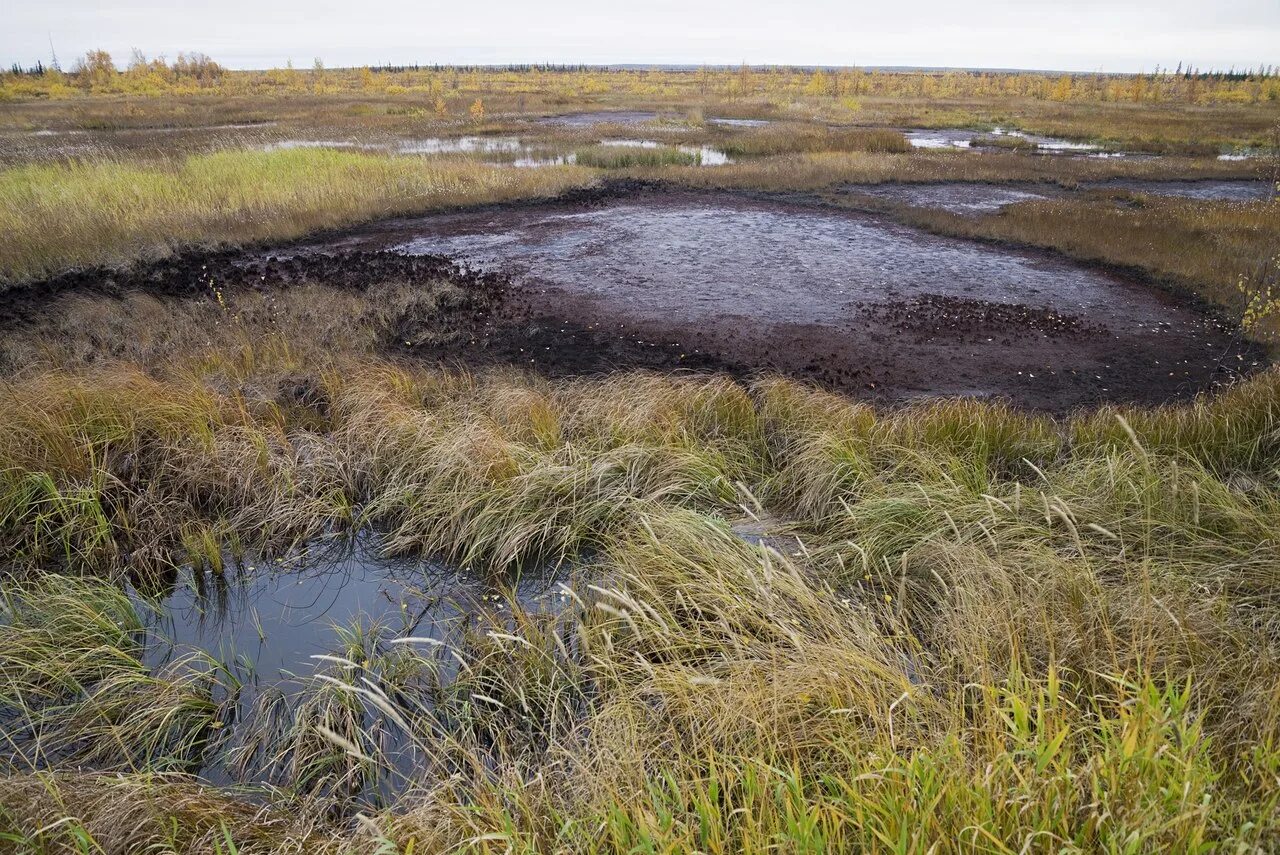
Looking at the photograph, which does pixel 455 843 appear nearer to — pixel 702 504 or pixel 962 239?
pixel 702 504

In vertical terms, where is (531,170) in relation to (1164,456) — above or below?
above

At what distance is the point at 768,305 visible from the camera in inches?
468

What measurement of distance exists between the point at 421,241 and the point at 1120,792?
640 inches

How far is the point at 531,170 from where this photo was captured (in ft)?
73.4

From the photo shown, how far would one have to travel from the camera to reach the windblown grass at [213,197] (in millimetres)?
12797

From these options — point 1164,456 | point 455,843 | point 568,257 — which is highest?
point 568,257

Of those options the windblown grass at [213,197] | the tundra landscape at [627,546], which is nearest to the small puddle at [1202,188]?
the tundra landscape at [627,546]

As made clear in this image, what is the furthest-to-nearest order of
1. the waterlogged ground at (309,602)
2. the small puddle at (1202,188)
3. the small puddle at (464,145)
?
the small puddle at (464,145) < the small puddle at (1202,188) < the waterlogged ground at (309,602)

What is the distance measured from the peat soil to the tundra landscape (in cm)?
12

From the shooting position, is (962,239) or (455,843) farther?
(962,239)

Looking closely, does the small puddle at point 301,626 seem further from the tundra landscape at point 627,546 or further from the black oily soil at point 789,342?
the black oily soil at point 789,342

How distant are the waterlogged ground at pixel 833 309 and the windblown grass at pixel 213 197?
175 cm

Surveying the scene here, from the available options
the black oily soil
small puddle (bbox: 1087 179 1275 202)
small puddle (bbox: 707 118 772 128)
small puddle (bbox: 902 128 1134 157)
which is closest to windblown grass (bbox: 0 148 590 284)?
the black oily soil

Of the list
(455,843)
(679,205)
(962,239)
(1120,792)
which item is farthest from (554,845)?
(679,205)
